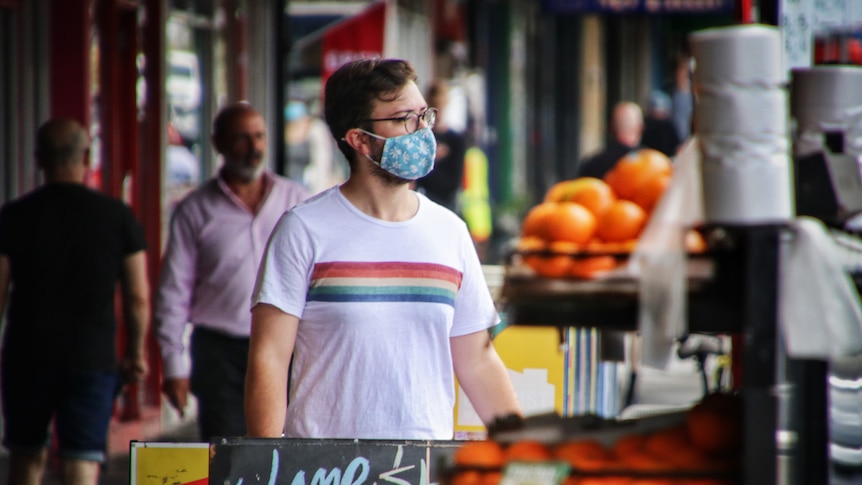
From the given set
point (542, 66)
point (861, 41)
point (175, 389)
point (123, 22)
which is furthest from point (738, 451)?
point (542, 66)

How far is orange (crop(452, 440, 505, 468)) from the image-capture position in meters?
2.44

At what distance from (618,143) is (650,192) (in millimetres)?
9732

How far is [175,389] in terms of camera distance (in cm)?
596

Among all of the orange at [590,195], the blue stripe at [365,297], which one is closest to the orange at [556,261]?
the orange at [590,195]

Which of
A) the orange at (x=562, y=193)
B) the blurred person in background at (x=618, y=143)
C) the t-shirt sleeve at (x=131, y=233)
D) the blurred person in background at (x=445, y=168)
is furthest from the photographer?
the blurred person in background at (x=445, y=168)

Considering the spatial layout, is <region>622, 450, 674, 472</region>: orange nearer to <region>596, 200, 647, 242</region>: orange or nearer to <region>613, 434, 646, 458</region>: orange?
<region>613, 434, 646, 458</region>: orange

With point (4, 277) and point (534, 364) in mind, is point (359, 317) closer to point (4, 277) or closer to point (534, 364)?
point (534, 364)

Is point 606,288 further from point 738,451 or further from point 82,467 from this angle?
point 82,467

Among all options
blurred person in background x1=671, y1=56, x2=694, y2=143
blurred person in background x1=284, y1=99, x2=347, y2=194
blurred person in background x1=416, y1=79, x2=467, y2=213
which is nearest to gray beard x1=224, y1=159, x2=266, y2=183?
blurred person in background x1=416, y1=79, x2=467, y2=213

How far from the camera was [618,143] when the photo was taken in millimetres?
12117

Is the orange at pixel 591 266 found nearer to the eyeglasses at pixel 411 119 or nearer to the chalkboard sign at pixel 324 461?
the chalkboard sign at pixel 324 461

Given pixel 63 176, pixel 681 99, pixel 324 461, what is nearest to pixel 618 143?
pixel 681 99

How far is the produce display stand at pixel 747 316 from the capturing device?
224cm

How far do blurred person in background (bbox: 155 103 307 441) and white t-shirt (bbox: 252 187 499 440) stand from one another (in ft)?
8.13
